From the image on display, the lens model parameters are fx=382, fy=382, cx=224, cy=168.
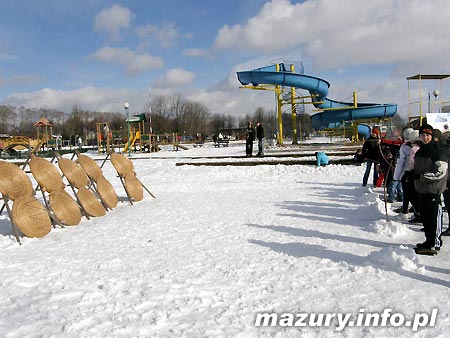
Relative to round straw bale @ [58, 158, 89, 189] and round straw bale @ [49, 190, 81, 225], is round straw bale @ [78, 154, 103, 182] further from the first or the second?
round straw bale @ [49, 190, 81, 225]

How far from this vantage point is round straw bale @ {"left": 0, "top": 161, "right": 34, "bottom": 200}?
6245 mm

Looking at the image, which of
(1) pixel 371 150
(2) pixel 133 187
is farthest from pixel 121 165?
(1) pixel 371 150

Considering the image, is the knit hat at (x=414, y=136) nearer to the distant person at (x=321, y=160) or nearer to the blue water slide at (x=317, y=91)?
the distant person at (x=321, y=160)

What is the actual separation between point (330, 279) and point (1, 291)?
11.7 ft

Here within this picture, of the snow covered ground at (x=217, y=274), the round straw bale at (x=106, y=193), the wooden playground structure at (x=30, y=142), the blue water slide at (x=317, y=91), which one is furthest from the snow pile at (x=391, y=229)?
the wooden playground structure at (x=30, y=142)

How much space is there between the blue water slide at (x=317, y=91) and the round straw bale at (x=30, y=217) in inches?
860

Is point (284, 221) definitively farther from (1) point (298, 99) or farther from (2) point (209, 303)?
(1) point (298, 99)

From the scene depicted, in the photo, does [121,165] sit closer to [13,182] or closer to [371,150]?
[13,182]

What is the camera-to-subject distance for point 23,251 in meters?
5.64

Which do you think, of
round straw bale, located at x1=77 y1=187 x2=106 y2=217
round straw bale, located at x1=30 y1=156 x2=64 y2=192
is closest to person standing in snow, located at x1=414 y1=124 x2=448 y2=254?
round straw bale, located at x1=77 y1=187 x2=106 y2=217

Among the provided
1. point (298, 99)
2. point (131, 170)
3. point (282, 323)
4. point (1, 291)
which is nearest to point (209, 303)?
point (282, 323)

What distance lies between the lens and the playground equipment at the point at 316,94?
27.0 meters

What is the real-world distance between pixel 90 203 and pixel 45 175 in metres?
1.15

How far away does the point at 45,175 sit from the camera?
720cm
